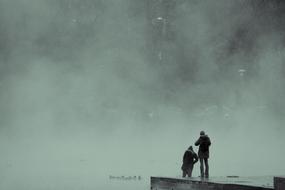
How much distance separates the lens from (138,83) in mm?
33812

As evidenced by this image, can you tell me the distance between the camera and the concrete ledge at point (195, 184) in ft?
29.9

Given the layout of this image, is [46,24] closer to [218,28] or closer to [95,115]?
[95,115]

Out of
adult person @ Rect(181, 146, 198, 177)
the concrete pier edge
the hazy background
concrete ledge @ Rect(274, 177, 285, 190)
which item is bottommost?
concrete ledge @ Rect(274, 177, 285, 190)

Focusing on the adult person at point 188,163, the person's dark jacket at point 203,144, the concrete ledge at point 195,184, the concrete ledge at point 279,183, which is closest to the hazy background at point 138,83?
the adult person at point 188,163

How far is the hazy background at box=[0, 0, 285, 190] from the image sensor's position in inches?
1233

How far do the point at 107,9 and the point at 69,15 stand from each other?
89.1 inches

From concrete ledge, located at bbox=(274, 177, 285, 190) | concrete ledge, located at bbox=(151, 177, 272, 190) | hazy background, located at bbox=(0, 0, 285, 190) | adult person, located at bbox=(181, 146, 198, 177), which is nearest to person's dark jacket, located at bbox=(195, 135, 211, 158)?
concrete ledge, located at bbox=(151, 177, 272, 190)

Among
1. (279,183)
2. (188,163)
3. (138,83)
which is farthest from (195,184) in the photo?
(138,83)

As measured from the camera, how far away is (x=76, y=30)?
32.8m

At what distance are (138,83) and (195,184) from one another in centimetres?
2367

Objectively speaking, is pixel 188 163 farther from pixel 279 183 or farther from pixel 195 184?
pixel 279 183

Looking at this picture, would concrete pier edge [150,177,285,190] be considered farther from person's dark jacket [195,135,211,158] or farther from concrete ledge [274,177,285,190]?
person's dark jacket [195,135,211,158]

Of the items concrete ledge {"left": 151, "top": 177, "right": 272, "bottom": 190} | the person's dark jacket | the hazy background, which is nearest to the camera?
concrete ledge {"left": 151, "top": 177, "right": 272, "bottom": 190}

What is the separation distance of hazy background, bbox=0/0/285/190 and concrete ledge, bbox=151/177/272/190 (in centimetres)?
1760
